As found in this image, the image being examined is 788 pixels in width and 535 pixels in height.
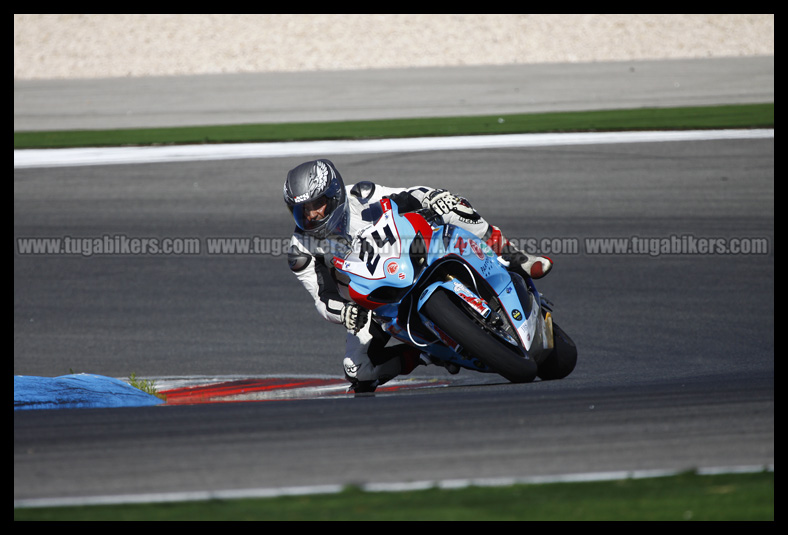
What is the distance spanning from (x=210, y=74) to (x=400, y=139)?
8685 millimetres

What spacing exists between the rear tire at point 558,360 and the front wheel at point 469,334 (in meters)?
0.70

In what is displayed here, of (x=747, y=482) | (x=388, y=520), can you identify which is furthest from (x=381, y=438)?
(x=747, y=482)

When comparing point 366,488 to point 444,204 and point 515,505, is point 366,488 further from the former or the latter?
point 444,204

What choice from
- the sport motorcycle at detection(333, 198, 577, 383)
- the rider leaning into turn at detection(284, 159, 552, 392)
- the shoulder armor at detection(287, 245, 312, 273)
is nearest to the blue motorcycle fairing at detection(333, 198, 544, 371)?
the sport motorcycle at detection(333, 198, 577, 383)

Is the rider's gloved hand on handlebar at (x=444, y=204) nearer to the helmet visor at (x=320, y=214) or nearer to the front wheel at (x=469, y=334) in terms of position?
the helmet visor at (x=320, y=214)

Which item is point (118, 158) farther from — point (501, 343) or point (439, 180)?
point (501, 343)

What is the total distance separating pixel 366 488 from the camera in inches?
146

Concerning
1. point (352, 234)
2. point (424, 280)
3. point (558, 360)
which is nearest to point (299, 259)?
point (352, 234)

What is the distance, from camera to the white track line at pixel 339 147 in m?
12.7

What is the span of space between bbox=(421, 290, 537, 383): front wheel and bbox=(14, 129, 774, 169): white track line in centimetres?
786

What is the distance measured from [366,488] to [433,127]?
1085cm

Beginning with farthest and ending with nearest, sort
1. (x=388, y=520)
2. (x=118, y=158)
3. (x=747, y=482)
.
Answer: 1. (x=118, y=158)
2. (x=747, y=482)
3. (x=388, y=520)

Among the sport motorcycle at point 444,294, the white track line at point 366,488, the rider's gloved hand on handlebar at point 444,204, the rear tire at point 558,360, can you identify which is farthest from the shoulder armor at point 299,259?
the white track line at point 366,488

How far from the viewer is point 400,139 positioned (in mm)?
13359
